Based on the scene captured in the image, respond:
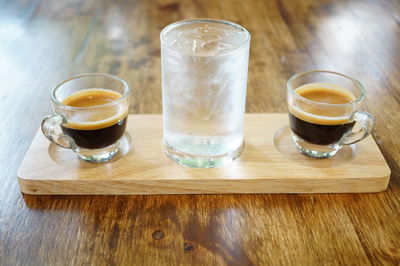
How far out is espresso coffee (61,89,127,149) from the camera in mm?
654

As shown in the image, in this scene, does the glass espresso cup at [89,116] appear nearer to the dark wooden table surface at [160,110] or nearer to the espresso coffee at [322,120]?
the dark wooden table surface at [160,110]

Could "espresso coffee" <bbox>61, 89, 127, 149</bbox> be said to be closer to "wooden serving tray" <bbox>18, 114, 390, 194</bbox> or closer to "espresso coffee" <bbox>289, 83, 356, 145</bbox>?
"wooden serving tray" <bbox>18, 114, 390, 194</bbox>

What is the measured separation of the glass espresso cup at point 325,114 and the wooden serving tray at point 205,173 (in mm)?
24

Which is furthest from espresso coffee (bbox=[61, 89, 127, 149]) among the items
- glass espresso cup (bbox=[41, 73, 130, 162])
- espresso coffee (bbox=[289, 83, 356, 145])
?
espresso coffee (bbox=[289, 83, 356, 145])

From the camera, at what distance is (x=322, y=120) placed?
66 cm

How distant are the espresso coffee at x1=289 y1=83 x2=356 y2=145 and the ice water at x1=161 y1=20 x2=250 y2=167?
0.28 ft

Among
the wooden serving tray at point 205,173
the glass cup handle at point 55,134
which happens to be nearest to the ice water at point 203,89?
the wooden serving tray at point 205,173

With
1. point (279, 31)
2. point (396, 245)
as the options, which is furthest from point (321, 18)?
point (396, 245)

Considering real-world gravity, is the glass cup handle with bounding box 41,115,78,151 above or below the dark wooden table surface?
above

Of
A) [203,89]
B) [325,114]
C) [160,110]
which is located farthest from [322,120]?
[160,110]

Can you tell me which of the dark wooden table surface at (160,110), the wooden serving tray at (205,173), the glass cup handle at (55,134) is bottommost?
the dark wooden table surface at (160,110)

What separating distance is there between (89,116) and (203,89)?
0.16m

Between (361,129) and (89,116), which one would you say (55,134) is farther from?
(361,129)

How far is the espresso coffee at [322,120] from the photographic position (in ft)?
2.18
